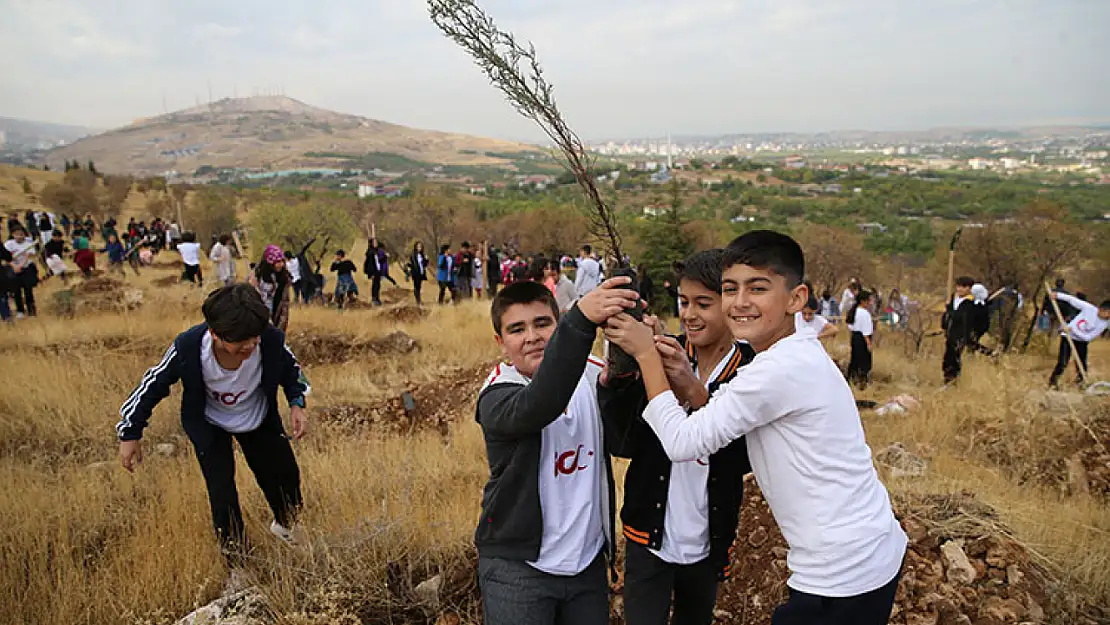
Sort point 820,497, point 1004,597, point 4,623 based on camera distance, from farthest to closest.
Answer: point 1004,597
point 4,623
point 820,497

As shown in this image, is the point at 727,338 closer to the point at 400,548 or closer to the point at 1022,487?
the point at 400,548

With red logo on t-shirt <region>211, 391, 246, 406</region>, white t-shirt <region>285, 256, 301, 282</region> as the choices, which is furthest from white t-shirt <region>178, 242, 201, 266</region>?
red logo on t-shirt <region>211, 391, 246, 406</region>

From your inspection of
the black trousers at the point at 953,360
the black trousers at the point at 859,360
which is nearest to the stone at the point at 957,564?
the black trousers at the point at 859,360

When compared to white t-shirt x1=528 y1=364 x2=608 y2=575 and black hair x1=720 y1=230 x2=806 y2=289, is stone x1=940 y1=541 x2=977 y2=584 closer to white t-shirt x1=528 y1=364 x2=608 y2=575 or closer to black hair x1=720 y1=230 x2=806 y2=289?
white t-shirt x1=528 y1=364 x2=608 y2=575

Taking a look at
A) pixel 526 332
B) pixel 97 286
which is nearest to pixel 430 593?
pixel 526 332

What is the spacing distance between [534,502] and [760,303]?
3.21 ft

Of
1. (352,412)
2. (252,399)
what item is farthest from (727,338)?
(352,412)

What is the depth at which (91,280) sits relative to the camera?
45.7ft

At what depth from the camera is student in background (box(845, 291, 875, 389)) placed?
8969mm

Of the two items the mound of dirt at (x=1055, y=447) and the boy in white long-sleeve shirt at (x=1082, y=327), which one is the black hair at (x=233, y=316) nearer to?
the mound of dirt at (x=1055, y=447)

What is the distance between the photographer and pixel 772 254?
185 cm

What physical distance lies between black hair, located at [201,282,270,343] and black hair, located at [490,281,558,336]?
1426mm

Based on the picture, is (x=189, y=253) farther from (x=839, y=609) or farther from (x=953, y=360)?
(x=839, y=609)

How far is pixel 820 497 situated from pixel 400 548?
247 centimetres
